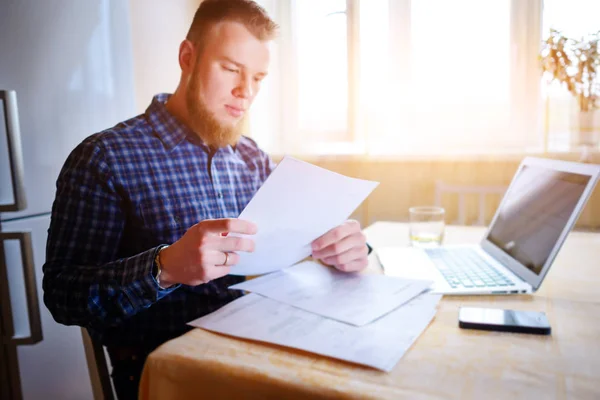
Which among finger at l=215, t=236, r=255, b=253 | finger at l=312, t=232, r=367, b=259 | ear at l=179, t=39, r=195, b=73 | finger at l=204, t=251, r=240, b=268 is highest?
ear at l=179, t=39, r=195, b=73

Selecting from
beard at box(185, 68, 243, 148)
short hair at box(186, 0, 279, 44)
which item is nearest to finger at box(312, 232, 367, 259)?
beard at box(185, 68, 243, 148)

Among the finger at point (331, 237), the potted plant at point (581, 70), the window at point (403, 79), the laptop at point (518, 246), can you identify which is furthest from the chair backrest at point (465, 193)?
the finger at point (331, 237)

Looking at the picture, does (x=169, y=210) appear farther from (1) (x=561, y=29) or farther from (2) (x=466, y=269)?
(1) (x=561, y=29)

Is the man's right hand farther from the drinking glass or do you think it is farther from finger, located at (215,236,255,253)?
the drinking glass

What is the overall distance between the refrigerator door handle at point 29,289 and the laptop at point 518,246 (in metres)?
0.88

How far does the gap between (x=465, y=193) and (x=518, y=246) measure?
1.08 m

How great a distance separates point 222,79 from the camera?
3.47 ft

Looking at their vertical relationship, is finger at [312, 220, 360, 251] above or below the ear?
below

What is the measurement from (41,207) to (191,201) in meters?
0.57

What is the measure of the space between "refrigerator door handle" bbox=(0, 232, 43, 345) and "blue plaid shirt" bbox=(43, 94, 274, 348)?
1.41 ft

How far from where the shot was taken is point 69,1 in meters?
1.38

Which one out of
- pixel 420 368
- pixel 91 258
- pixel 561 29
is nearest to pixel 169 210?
pixel 91 258

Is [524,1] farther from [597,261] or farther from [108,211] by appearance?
[108,211]

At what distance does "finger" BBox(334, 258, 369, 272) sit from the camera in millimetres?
839
